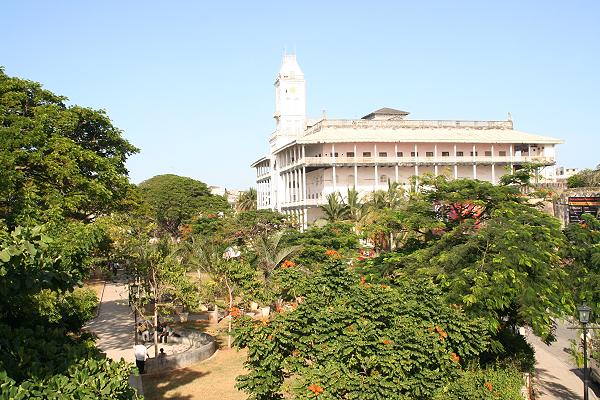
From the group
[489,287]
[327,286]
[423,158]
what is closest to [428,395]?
[327,286]

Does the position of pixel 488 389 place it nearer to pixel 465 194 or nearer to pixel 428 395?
pixel 428 395

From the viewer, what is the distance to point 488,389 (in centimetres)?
1069

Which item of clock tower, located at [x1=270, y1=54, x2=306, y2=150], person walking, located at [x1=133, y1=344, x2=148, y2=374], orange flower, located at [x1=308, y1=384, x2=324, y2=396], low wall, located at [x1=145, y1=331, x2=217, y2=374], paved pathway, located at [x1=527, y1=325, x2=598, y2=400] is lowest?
paved pathway, located at [x1=527, y1=325, x2=598, y2=400]

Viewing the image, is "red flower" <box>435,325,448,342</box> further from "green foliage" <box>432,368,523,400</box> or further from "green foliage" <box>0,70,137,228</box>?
"green foliage" <box>0,70,137,228</box>

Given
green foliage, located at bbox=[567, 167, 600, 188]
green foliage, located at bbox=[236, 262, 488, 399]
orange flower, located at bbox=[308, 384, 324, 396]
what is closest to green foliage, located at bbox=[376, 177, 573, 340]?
green foliage, located at bbox=[236, 262, 488, 399]

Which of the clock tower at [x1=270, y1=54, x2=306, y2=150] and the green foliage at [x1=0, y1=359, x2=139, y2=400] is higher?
the clock tower at [x1=270, y1=54, x2=306, y2=150]

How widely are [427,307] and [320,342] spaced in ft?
8.78

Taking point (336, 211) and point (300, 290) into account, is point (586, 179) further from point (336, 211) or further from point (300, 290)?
point (300, 290)

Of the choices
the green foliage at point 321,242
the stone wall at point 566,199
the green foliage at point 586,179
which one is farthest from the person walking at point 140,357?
the green foliage at point 586,179

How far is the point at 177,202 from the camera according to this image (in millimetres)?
52906

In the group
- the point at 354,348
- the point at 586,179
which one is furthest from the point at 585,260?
the point at 586,179

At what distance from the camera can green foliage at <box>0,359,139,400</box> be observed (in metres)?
4.63

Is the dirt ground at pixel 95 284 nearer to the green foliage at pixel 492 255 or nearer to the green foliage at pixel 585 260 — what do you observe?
the green foliage at pixel 492 255

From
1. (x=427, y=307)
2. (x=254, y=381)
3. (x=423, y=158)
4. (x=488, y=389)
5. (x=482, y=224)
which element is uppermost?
(x=423, y=158)
